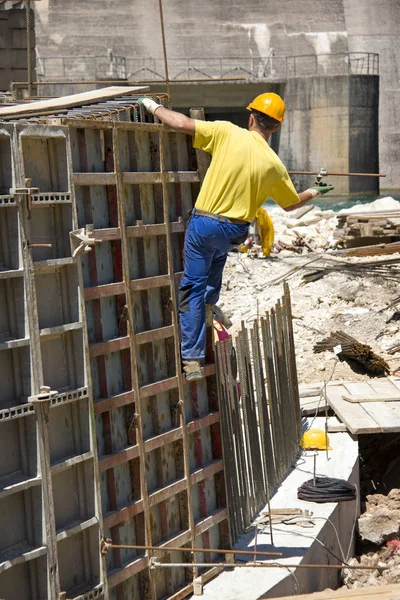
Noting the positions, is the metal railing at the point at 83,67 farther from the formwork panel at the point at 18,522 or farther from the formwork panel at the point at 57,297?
the formwork panel at the point at 18,522

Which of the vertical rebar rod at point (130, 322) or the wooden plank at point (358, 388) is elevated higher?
the vertical rebar rod at point (130, 322)

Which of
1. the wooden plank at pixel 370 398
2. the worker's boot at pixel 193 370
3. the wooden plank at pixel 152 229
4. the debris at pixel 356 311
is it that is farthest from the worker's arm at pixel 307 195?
the debris at pixel 356 311

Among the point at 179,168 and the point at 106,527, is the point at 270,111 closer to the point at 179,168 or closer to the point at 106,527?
the point at 179,168

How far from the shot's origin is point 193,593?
6879 mm

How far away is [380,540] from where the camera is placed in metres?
9.30

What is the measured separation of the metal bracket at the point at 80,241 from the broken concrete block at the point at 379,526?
4.71 metres

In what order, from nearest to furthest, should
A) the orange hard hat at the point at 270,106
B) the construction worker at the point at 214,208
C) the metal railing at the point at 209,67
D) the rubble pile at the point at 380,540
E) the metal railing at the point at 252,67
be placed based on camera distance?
the construction worker at the point at 214,208 → the orange hard hat at the point at 270,106 → the rubble pile at the point at 380,540 → the metal railing at the point at 209,67 → the metal railing at the point at 252,67

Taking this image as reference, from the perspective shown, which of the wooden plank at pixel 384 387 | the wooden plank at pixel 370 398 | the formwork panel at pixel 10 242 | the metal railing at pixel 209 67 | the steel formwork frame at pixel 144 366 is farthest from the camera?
the metal railing at pixel 209 67

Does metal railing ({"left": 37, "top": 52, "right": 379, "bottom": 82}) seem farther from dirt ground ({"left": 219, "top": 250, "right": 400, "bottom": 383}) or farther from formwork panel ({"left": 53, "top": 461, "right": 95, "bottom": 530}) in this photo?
formwork panel ({"left": 53, "top": 461, "right": 95, "bottom": 530})

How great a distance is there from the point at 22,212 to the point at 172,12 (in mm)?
43482

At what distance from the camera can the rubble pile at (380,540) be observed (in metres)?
8.05

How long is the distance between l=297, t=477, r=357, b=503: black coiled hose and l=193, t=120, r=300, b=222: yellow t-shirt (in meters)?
2.50

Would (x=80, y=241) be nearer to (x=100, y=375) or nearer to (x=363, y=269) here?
(x=100, y=375)

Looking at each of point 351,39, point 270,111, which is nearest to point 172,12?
point 351,39
